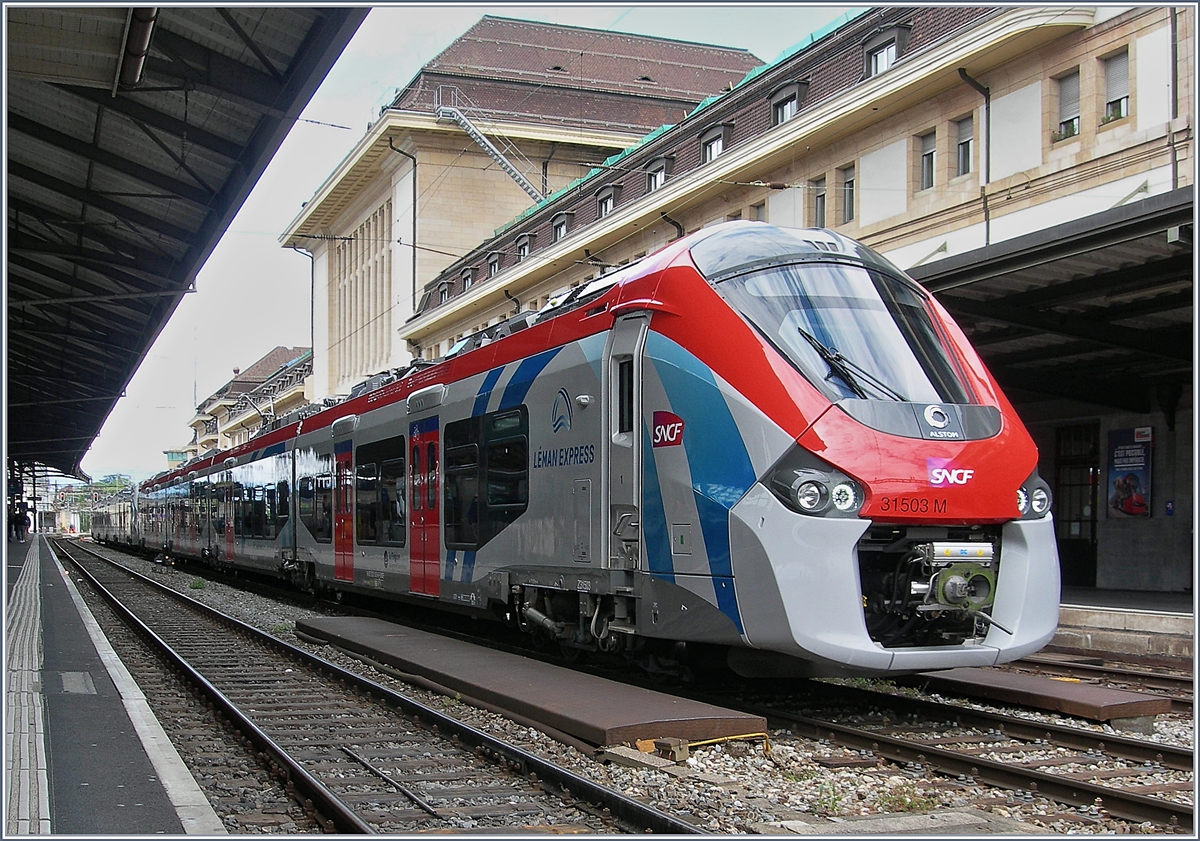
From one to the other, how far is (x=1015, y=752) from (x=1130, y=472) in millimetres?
14584

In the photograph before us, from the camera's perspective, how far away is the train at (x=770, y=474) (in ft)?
25.1

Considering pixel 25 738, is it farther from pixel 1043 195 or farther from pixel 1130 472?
pixel 1043 195

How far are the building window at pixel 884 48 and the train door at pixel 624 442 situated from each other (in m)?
18.0

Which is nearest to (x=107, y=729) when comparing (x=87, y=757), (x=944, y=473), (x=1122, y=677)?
(x=87, y=757)

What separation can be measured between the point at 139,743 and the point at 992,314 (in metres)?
11.5

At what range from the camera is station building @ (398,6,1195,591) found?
14742 millimetres

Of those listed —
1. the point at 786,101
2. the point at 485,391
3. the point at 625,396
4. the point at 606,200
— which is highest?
the point at 786,101

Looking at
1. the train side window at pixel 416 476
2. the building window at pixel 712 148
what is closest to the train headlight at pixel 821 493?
the train side window at pixel 416 476

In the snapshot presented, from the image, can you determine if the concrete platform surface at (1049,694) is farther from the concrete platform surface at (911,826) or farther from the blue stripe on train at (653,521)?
the concrete platform surface at (911,826)

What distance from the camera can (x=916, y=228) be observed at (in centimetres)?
2506

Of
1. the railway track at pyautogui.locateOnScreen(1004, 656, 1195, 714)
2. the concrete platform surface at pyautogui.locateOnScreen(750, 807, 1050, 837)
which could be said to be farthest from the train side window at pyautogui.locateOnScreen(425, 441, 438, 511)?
the concrete platform surface at pyautogui.locateOnScreen(750, 807, 1050, 837)

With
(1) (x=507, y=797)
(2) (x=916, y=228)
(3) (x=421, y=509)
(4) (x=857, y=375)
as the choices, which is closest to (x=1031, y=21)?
(2) (x=916, y=228)

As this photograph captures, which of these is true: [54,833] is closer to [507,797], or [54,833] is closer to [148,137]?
[507,797]

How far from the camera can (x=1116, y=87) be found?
21.1 metres
